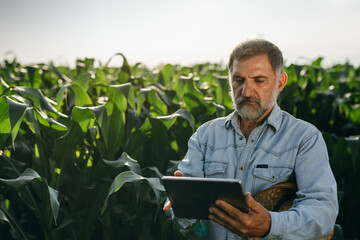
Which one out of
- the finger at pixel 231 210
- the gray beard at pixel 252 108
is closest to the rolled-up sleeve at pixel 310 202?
the finger at pixel 231 210

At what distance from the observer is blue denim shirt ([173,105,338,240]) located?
150 centimetres

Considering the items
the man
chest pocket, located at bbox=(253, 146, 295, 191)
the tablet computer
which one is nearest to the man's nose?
the man

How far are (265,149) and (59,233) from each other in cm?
121

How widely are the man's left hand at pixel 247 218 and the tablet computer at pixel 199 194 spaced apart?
19 mm

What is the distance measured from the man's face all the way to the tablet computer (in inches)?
17.6

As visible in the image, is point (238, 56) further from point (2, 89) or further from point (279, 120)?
point (2, 89)

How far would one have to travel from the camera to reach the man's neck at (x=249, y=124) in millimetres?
1815

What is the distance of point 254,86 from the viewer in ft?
5.61

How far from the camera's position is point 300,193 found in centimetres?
155

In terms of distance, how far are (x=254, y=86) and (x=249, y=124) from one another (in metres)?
0.22

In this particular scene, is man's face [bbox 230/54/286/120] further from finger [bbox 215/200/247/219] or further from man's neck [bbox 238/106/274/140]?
finger [bbox 215/200/247/219]

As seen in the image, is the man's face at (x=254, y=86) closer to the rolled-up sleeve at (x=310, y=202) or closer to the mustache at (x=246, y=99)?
the mustache at (x=246, y=99)

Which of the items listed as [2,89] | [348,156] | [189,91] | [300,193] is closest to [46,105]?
[2,89]

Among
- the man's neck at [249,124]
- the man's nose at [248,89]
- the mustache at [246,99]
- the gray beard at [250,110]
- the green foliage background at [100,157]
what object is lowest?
the green foliage background at [100,157]
